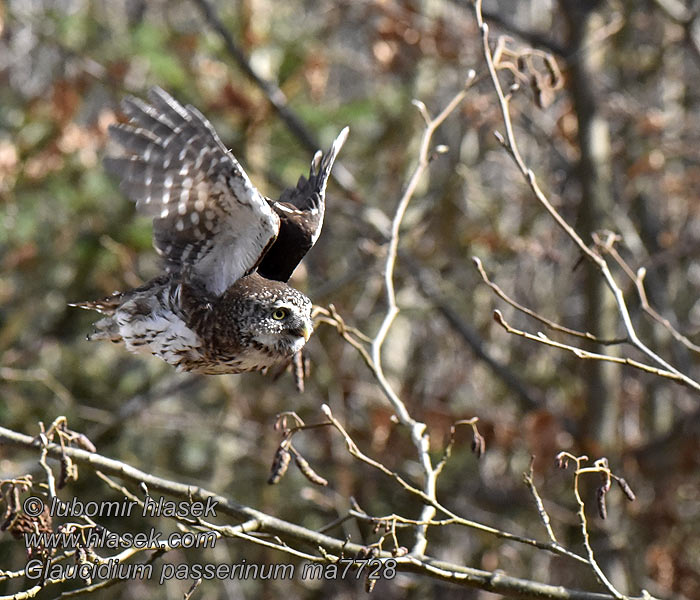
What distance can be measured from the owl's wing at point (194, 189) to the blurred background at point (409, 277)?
1625 millimetres

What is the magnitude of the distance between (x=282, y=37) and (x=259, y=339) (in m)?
4.26

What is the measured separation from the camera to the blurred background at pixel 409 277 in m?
5.15

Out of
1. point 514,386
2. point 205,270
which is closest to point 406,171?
point 514,386

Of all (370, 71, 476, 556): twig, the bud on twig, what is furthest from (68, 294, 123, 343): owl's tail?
the bud on twig

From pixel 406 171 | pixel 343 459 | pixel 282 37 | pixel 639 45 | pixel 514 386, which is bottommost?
pixel 343 459

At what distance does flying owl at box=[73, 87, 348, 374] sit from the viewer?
2.88 metres

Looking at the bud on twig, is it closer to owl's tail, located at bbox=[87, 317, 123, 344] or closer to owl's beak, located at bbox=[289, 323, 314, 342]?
owl's beak, located at bbox=[289, 323, 314, 342]

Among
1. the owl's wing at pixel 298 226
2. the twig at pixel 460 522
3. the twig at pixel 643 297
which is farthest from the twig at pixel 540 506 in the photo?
the owl's wing at pixel 298 226

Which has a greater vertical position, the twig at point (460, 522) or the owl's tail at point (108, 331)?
the twig at point (460, 522)

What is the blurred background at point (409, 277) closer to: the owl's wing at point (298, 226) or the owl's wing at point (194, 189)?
the owl's wing at point (298, 226)

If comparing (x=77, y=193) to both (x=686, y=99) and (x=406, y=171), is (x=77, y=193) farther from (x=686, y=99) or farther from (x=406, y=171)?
(x=686, y=99)

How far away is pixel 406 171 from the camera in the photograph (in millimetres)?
6324

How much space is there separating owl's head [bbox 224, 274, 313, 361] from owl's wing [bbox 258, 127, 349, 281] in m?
0.28

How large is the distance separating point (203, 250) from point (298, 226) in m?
0.33
